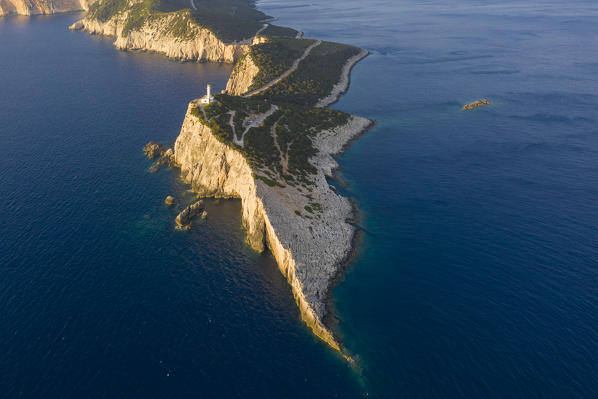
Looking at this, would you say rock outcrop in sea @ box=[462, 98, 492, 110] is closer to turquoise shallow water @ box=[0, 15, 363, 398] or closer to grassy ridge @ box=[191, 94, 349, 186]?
grassy ridge @ box=[191, 94, 349, 186]

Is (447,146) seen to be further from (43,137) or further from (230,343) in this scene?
(43,137)

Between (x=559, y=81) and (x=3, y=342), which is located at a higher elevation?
(x=559, y=81)

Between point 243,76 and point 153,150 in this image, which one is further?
point 243,76

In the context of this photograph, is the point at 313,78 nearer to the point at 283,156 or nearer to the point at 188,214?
the point at 283,156

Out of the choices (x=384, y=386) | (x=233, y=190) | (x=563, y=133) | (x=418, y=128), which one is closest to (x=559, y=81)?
(x=563, y=133)

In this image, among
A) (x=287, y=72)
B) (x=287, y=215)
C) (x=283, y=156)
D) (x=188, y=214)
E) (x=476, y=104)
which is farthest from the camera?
(x=287, y=72)

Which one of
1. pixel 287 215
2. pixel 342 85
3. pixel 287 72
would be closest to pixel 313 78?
pixel 287 72

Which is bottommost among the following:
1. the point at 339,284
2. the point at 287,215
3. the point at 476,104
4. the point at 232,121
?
the point at 339,284

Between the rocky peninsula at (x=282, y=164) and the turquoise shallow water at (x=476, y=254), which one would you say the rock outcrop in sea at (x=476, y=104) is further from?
the rocky peninsula at (x=282, y=164)
